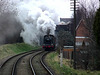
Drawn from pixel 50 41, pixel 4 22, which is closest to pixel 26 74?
pixel 50 41

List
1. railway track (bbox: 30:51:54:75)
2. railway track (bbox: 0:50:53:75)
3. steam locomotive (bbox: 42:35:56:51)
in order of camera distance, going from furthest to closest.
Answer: steam locomotive (bbox: 42:35:56:51) < railway track (bbox: 0:50:53:75) < railway track (bbox: 30:51:54:75)

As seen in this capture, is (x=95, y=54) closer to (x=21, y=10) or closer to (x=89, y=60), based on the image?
(x=89, y=60)

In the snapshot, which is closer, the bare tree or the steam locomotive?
the bare tree

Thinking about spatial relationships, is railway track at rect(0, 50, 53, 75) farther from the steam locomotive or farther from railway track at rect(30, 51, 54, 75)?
the steam locomotive

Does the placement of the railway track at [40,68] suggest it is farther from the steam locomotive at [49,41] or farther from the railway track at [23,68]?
the steam locomotive at [49,41]

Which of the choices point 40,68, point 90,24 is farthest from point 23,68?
point 90,24

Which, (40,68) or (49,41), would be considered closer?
(40,68)

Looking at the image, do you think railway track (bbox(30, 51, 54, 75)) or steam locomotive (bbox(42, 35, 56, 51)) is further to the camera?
steam locomotive (bbox(42, 35, 56, 51))

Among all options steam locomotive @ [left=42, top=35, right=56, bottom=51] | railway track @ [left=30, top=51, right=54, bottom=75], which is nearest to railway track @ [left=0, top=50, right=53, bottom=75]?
railway track @ [left=30, top=51, right=54, bottom=75]

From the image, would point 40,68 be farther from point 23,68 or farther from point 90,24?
point 90,24

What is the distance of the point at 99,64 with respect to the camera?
19.9m

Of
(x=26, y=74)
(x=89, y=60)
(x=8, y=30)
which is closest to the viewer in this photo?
(x=26, y=74)

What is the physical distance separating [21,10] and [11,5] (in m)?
8.00

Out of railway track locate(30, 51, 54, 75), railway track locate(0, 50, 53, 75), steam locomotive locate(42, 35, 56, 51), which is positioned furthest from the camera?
steam locomotive locate(42, 35, 56, 51)
